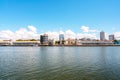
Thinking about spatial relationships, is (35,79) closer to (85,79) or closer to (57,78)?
(57,78)

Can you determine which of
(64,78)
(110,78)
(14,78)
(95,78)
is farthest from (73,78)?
(14,78)

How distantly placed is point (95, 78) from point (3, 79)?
979 cm

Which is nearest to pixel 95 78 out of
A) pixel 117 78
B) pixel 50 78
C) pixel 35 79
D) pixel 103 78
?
pixel 103 78

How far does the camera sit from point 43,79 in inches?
655

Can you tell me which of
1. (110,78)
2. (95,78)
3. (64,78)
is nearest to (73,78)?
(64,78)

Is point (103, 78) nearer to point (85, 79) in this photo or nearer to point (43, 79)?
point (85, 79)

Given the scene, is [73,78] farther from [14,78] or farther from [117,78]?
[14,78]

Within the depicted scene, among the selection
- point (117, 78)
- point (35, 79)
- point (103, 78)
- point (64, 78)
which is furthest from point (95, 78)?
point (35, 79)

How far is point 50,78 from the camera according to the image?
17047mm

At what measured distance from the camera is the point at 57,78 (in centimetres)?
1697

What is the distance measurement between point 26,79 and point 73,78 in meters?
5.04

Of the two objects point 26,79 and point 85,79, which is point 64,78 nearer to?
point 85,79

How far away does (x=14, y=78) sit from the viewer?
16.8 m

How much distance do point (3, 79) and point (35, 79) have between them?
10.8 feet
